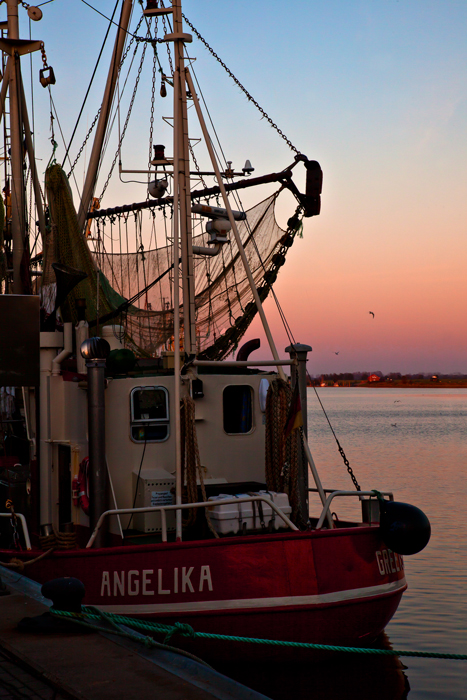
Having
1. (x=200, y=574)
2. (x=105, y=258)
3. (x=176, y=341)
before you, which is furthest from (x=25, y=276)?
(x=200, y=574)

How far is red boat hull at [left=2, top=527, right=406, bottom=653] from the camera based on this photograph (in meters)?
8.11

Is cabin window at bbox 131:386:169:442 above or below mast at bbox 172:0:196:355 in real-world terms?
below

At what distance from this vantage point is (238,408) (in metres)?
10.8

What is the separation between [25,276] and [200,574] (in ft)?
28.9

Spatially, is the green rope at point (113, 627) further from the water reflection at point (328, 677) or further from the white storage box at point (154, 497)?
the white storage box at point (154, 497)

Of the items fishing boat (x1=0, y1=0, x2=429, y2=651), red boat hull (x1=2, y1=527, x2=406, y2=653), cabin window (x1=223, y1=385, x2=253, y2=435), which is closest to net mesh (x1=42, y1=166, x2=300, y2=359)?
fishing boat (x1=0, y1=0, x2=429, y2=651)

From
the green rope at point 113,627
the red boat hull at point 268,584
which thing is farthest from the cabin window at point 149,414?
the green rope at point 113,627

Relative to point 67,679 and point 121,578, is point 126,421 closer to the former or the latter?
point 121,578

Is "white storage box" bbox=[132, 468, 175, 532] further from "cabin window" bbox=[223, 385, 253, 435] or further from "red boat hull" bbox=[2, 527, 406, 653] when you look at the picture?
"cabin window" bbox=[223, 385, 253, 435]

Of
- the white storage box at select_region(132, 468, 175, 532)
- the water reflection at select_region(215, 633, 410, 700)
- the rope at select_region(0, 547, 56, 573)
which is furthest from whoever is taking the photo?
the white storage box at select_region(132, 468, 175, 532)

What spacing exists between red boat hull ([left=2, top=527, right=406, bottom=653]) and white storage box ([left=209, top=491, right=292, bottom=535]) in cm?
48

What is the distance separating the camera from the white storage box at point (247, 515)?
8.65 meters

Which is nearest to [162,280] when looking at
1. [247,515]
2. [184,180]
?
[184,180]

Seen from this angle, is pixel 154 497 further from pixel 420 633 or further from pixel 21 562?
pixel 420 633
